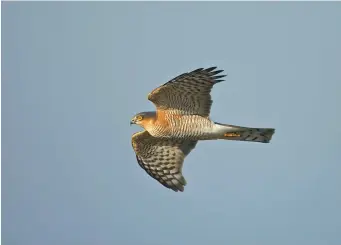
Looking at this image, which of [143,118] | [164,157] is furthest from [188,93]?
[164,157]

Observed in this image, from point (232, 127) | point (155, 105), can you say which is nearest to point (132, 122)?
point (155, 105)

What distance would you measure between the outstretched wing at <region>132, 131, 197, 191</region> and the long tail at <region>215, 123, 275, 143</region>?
1.23m

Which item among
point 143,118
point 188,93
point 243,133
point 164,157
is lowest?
point 164,157

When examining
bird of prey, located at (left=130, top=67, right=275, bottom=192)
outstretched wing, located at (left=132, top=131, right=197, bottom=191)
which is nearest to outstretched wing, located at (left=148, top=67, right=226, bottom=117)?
bird of prey, located at (left=130, top=67, right=275, bottom=192)

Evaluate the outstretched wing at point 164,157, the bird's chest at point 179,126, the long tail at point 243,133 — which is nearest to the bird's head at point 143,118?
the bird's chest at point 179,126

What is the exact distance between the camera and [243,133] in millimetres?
14461

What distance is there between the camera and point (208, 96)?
14305 millimetres

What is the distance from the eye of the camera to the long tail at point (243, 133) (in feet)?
47.0

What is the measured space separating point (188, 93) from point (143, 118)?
0.96 metres

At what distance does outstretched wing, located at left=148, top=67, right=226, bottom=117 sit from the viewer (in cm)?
1405

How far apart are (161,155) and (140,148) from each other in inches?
16.1

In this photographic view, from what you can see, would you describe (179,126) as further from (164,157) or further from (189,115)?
(164,157)

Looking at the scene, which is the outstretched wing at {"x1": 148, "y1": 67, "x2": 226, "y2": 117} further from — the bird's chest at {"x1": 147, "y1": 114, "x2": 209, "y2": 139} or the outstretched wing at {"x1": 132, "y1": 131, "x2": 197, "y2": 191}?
the outstretched wing at {"x1": 132, "y1": 131, "x2": 197, "y2": 191}

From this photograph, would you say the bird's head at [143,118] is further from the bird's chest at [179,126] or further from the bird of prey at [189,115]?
the bird's chest at [179,126]
